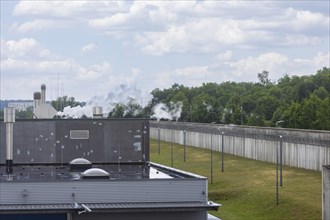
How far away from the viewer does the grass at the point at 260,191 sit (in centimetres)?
5772

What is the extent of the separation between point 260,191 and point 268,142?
21.2m

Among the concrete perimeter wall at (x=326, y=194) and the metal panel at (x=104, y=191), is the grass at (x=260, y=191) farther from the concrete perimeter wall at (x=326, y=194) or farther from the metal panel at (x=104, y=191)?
the metal panel at (x=104, y=191)

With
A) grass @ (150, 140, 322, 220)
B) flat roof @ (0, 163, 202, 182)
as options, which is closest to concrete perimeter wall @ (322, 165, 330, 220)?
grass @ (150, 140, 322, 220)

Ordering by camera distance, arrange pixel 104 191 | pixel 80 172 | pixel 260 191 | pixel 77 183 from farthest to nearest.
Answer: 1. pixel 260 191
2. pixel 80 172
3. pixel 104 191
4. pixel 77 183

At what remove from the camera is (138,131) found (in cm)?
4650

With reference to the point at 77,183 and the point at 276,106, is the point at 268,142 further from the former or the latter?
the point at 77,183

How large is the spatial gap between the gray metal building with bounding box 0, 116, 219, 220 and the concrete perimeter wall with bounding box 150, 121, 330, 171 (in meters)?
24.1

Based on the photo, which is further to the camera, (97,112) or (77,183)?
(97,112)

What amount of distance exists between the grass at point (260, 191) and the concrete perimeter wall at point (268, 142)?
3.39ft

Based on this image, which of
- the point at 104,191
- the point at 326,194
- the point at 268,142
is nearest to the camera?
the point at 104,191

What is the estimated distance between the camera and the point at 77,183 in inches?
1288

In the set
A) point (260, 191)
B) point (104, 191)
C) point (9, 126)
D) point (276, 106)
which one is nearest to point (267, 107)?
point (276, 106)

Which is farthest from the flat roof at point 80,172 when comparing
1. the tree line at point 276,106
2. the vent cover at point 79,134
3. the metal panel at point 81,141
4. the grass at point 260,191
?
the tree line at point 276,106

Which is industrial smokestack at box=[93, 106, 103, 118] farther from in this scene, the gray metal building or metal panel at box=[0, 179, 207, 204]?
metal panel at box=[0, 179, 207, 204]
